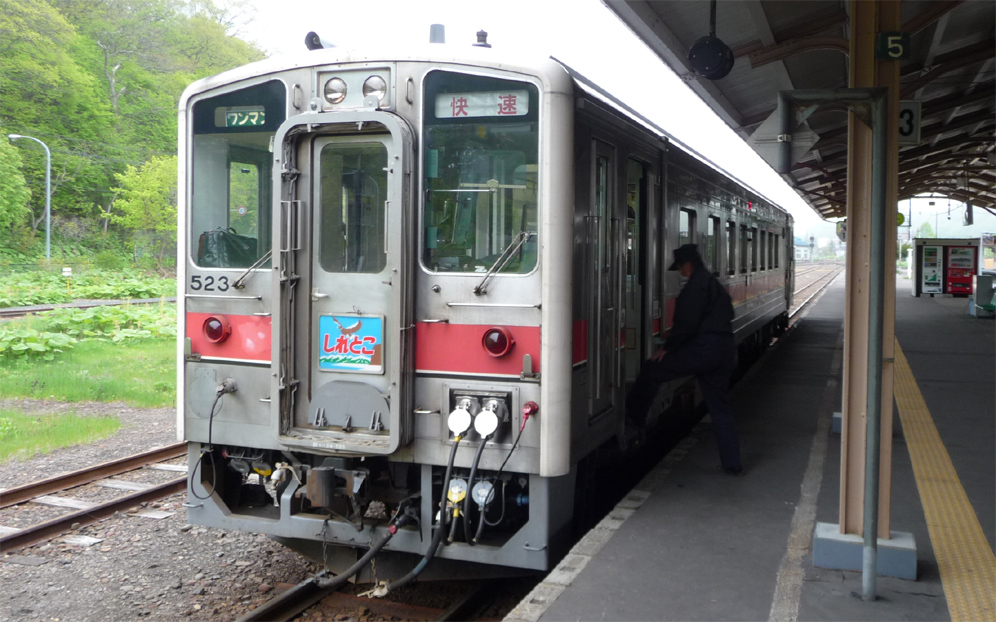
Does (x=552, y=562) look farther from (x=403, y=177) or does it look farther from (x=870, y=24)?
(x=870, y=24)

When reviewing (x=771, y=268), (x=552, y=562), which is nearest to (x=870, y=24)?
(x=552, y=562)

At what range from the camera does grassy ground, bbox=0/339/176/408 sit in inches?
438

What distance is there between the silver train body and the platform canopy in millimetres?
1305

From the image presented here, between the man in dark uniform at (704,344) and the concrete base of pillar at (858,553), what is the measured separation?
1833mm

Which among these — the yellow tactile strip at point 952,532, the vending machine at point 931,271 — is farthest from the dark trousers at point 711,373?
the vending machine at point 931,271

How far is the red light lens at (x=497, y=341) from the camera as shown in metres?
4.45

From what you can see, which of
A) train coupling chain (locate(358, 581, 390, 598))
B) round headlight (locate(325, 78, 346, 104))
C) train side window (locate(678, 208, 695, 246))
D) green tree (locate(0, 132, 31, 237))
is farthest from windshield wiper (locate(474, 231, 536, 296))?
green tree (locate(0, 132, 31, 237))

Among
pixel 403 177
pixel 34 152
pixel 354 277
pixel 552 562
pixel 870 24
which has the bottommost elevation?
pixel 552 562

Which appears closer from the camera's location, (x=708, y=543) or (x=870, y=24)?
(x=870, y=24)

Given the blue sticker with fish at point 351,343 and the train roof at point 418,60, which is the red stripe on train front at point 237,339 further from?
the train roof at point 418,60

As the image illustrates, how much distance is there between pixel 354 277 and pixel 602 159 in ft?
5.54

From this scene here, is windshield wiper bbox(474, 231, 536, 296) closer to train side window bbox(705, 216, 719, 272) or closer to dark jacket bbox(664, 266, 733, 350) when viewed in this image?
dark jacket bbox(664, 266, 733, 350)

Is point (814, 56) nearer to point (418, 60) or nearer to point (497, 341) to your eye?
point (418, 60)

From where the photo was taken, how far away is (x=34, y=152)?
112 ft
